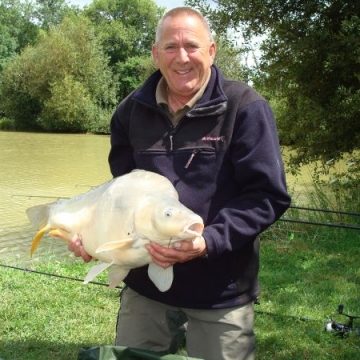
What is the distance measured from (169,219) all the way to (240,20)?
6.18m

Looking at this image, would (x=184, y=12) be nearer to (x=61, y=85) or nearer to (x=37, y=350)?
(x=37, y=350)

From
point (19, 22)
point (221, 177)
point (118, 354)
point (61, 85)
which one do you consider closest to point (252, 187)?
point (221, 177)

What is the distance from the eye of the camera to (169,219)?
1785 mm

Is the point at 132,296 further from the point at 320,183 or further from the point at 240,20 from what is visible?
the point at 240,20

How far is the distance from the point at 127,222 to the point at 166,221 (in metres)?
0.24

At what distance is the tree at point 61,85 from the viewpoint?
1366 inches

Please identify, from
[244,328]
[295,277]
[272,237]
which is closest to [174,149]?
[244,328]

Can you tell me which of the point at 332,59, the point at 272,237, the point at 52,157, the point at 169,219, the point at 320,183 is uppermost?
the point at 332,59

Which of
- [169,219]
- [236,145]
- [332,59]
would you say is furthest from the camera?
[332,59]

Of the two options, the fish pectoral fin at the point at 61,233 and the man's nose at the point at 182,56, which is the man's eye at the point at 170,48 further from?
the fish pectoral fin at the point at 61,233

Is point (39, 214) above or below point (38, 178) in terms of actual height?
above

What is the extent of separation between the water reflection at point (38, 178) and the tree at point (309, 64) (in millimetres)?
3181

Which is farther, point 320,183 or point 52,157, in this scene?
point 52,157

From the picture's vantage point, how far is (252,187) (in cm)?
202
